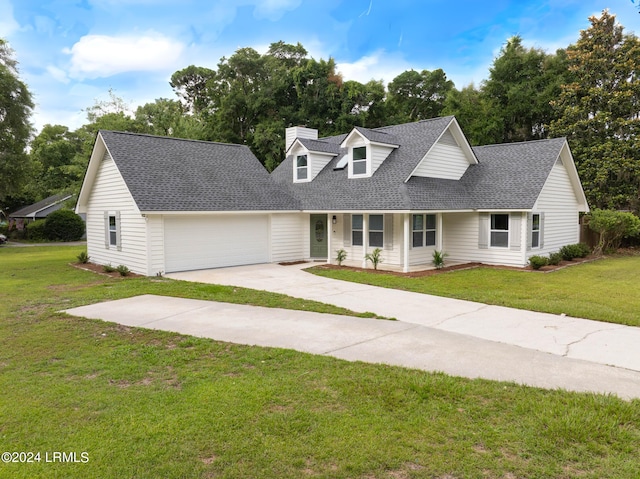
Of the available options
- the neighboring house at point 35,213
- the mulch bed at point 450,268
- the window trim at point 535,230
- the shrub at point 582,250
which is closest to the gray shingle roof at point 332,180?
the window trim at point 535,230

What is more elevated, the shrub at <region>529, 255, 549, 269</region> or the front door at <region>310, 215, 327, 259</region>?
the front door at <region>310, 215, 327, 259</region>

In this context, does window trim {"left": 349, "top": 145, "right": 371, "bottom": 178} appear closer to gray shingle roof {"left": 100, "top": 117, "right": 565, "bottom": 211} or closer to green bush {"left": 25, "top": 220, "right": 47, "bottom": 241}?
gray shingle roof {"left": 100, "top": 117, "right": 565, "bottom": 211}

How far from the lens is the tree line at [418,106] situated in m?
24.2

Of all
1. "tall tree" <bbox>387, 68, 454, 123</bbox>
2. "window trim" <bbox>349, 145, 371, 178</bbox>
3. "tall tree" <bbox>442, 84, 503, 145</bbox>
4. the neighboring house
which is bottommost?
the neighboring house

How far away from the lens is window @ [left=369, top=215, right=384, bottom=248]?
54.2 ft

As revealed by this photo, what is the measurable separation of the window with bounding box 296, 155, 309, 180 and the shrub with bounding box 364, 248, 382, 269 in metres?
5.87

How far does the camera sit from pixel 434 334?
7223 mm

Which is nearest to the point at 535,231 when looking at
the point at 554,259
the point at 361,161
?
the point at 554,259

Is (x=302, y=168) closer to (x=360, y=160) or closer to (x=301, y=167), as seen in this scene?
(x=301, y=167)

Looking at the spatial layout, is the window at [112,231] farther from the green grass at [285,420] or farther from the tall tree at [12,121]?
the tall tree at [12,121]

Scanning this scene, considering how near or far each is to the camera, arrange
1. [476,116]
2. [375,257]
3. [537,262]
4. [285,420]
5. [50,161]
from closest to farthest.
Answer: [285,420]
[537,262]
[375,257]
[476,116]
[50,161]

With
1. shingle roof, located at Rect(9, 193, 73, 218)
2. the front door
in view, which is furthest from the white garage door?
shingle roof, located at Rect(9, 193, 73, 218)

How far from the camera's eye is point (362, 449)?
3680 mm

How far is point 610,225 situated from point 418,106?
24.4 m
